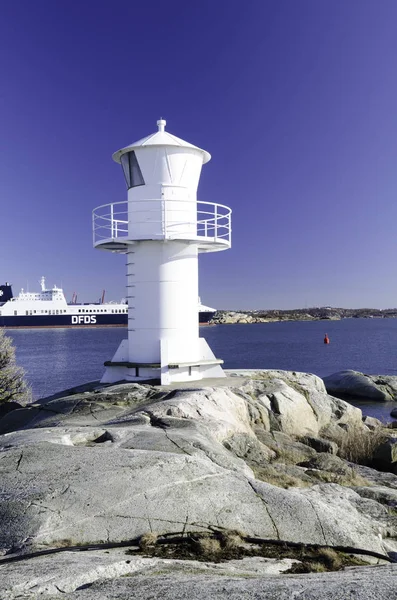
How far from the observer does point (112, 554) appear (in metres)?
4.71

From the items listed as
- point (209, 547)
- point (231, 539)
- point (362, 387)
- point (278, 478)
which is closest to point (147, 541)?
point (209, 547)

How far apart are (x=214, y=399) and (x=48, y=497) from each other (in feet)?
20.4

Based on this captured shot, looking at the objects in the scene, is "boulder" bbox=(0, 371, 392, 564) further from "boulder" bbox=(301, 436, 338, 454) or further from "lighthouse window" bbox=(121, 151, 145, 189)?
"lighthouse window" bbox=(121, 151, 145, 189)

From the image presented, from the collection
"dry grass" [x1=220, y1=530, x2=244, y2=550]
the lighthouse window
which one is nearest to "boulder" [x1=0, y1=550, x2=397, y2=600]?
"dry grass" [x1=220, y1=530, x2=244, y2=550]

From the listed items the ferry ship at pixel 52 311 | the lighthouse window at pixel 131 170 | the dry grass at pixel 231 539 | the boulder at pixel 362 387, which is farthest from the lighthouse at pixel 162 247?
the ferry ship at pixel 52 311

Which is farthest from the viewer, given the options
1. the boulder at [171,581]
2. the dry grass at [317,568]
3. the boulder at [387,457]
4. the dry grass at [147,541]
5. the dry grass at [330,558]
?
the boulder at [387,457]

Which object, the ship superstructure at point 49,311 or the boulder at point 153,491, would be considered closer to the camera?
the boulder at point 153,491

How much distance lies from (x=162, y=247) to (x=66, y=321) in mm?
102311

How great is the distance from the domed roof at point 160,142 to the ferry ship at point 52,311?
91312 mm

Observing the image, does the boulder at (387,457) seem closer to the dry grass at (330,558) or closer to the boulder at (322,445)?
the boulder at (322,445)

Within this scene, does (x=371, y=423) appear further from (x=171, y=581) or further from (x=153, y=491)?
(x=171, y=581)

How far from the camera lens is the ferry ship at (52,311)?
356ft

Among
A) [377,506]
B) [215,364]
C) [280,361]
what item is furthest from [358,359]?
[377,506]

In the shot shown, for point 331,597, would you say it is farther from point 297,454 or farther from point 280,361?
point 280,361
